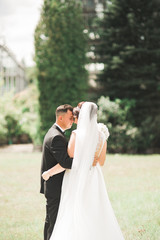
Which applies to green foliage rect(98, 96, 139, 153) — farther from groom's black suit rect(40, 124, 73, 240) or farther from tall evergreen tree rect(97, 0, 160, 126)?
groom's black suit rect(40, 124, 73, 240)

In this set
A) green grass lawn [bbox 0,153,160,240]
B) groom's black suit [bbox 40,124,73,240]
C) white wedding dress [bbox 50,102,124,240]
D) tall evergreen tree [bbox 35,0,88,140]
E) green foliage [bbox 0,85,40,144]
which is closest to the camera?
white wedding dress [bbox 50,102,124,240]

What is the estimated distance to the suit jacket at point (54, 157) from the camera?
11.6ft

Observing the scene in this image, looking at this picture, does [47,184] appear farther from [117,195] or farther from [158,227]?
[117,195]

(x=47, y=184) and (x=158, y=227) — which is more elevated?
(x=47, y=184)

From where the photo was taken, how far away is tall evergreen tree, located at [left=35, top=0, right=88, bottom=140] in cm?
1892

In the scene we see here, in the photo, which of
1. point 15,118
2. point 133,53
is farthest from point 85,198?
point 15,118

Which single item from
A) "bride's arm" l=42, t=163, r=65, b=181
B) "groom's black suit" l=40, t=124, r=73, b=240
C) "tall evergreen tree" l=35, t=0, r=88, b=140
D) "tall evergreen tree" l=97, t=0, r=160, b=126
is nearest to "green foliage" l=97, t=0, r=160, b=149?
"tall evergreen tree" l=97, t=0, r=160, b=126

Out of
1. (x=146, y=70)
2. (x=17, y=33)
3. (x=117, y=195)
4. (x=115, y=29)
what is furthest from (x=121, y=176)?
(x=17, y=33)

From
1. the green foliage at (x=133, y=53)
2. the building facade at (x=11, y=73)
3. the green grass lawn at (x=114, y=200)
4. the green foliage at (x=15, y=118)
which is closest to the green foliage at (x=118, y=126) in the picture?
the green foliage at (x=133, y=53)

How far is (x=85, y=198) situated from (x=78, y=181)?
0.73 feet

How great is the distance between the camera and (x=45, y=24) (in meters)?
19.1

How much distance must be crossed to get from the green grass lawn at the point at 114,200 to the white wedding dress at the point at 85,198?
4.73 ft

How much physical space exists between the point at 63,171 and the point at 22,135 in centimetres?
2166

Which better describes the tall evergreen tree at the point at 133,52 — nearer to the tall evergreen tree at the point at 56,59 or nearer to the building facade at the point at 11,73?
the tall evergreen tree at the point at 56,59
